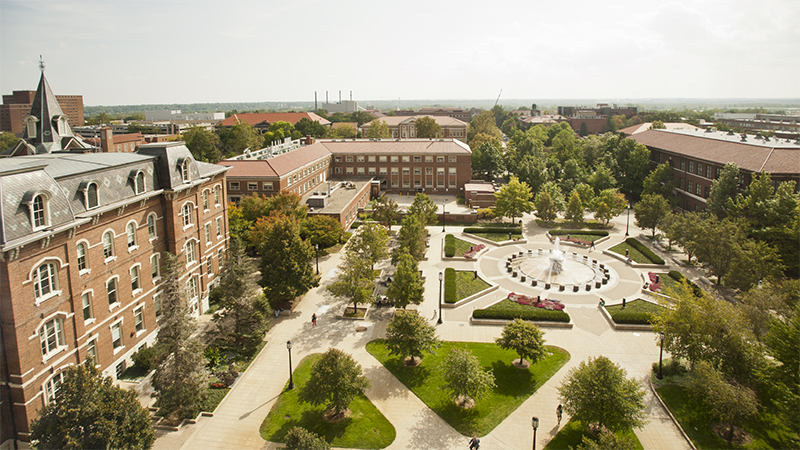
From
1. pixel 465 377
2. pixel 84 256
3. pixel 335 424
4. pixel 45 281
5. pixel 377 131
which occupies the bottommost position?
pixel 335 424

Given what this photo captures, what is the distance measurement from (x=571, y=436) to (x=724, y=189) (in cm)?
4151

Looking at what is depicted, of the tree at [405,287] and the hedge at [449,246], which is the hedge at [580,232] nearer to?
the hedge at [449,246]

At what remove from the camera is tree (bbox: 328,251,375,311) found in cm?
3428

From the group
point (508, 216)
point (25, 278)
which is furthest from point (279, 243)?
point (508, 216)

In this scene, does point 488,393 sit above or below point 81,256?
below

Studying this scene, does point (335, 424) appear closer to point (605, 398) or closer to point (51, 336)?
point (605, 398)

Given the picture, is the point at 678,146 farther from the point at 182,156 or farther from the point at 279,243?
the point at 182,156

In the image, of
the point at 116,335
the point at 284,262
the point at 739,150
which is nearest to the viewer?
the point at 116,335

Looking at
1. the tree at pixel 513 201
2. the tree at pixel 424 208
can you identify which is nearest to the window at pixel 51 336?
the tree at pixel 424 208

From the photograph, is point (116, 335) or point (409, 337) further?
point (409, 337)

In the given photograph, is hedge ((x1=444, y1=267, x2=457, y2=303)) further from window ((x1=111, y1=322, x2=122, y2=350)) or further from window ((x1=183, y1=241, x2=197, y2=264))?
window ((x1=111, y1=322, x2=122, y2=350))

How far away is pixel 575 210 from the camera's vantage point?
5906 centimetres

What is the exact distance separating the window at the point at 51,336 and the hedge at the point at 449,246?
3355 cm

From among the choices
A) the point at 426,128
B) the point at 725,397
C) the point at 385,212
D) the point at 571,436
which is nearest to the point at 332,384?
the point at 571,436
